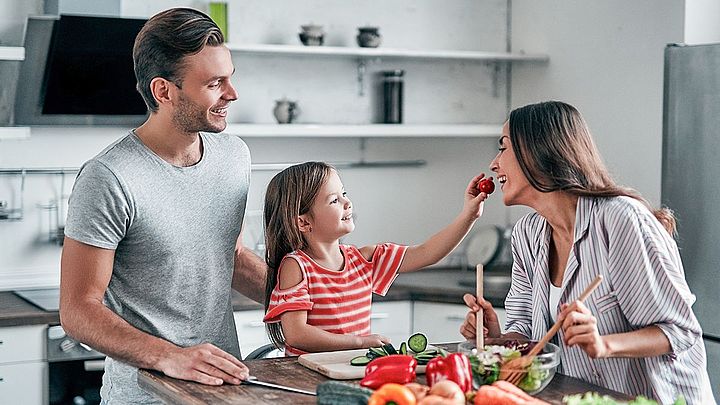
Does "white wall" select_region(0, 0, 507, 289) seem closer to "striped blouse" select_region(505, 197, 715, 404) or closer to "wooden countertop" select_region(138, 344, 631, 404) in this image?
"wooden countertop" select_region(138, 344, 631, 404)

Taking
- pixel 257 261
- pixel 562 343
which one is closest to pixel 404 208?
pixel 257 261

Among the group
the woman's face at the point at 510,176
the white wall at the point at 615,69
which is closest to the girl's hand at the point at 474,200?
the woman's face at the point at 510,176

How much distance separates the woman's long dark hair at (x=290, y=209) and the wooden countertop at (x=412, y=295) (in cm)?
131

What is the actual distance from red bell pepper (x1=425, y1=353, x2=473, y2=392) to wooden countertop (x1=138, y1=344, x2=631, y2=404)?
211mm

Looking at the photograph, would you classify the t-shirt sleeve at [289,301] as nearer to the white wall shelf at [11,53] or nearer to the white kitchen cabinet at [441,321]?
the white kitchen cabinet at [441,321]

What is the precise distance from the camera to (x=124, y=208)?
2.54 metres

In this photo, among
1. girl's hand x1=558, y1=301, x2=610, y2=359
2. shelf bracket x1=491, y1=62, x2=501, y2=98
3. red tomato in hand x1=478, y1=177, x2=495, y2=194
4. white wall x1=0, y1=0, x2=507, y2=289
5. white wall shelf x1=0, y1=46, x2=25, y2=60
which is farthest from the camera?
shelf bracket x1=491, y1=62, x2=501, y2=98

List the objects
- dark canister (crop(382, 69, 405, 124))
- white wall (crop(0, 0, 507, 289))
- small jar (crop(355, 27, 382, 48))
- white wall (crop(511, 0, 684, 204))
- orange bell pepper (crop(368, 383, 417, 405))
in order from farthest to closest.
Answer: dark canister (crop(382, 69, 405, 124))
small jar (crop(355, 27, 382, 48))
white wall (crop(0, 0, 507, 289))
white wall (crop(511, 0, 684, 204))
orange bell pepper (crop(368, 383, 417, 405))

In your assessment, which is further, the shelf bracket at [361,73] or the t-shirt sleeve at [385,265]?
the shelf bracket at [361,73]

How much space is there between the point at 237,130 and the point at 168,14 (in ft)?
6.04

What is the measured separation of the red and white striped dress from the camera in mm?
2721

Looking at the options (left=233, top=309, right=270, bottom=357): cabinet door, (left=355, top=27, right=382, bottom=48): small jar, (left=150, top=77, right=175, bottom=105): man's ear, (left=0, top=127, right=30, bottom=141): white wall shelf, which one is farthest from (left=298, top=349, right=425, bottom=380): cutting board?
(left=355, top=27, right=382, bottom=48): small jar

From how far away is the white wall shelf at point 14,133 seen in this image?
4070mm

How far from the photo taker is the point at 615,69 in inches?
180
